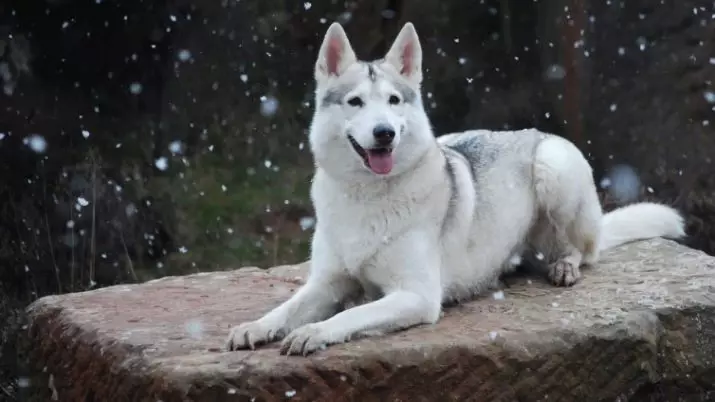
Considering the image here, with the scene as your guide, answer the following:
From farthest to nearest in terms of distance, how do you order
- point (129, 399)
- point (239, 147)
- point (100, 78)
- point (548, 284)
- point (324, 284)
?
point (239, 147) → point (100, 78) → point (548, 284) → point (324, 284) → point (129, 399)

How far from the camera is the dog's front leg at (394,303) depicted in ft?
11.2

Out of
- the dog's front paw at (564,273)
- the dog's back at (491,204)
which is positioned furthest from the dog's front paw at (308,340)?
the dog's front paw at (564,273)

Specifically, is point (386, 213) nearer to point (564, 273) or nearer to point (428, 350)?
point (428, 350)

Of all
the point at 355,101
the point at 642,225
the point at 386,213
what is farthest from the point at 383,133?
the point at 642,225

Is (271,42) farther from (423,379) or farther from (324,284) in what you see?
(423,379)

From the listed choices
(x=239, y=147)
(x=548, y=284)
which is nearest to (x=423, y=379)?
(x=548, y=284)

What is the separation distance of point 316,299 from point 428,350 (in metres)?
0.65

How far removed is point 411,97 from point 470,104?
396 centimetres

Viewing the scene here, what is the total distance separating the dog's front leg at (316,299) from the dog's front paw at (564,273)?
1160mm

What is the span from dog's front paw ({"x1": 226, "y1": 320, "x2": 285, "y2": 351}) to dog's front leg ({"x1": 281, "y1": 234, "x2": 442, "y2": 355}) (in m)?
0.19

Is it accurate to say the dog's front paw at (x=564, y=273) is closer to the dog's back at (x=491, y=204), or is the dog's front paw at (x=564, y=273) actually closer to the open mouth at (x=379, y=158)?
the dog's back at (x=491, y=204)

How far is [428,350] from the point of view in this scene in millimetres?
3482

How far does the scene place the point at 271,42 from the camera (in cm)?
791

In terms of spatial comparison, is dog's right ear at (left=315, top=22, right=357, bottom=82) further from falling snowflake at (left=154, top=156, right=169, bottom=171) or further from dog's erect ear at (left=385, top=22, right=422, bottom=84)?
falling snowflake at (left=154, top=156, right=169, bottom=171)
